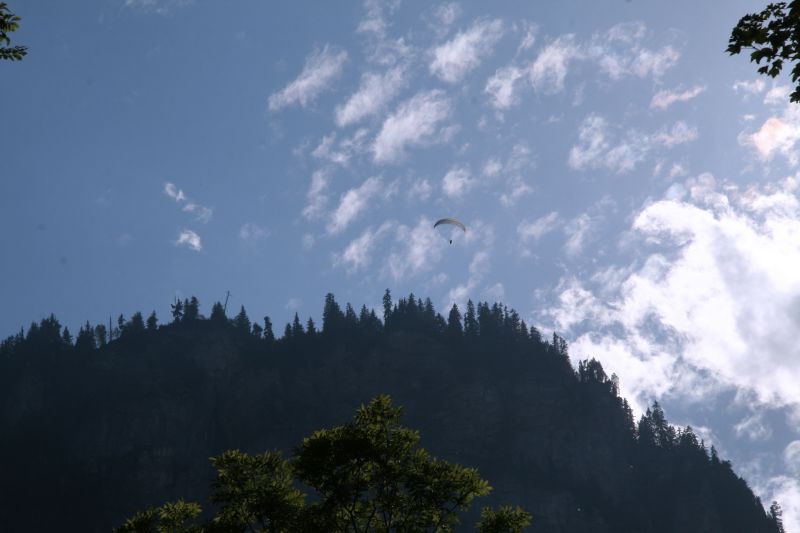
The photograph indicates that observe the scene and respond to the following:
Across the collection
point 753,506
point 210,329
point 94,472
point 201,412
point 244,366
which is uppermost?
point 210,329

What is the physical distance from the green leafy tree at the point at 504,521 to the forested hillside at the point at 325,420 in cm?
11722

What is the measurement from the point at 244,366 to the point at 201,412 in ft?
60.4

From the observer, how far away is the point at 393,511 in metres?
34.3

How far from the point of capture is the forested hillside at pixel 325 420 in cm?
15300

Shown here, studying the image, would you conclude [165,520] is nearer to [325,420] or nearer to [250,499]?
[250,499]

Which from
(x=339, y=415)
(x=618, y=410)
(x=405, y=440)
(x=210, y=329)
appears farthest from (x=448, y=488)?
(x=210, y=329)

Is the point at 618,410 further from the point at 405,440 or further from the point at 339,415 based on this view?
the point at 405,440

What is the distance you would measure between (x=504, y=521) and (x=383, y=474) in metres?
6.02

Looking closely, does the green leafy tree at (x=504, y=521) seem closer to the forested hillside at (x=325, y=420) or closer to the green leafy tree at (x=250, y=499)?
the green leafy tree at (x=250, y=499)

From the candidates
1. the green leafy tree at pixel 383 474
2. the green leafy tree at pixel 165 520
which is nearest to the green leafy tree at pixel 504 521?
the green leafy tree at pixel 383 474

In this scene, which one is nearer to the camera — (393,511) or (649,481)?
(393,511)

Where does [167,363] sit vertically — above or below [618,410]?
above

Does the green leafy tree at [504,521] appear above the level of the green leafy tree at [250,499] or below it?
below

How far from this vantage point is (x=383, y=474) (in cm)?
3412
